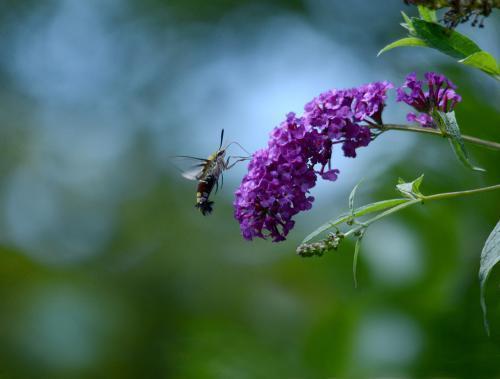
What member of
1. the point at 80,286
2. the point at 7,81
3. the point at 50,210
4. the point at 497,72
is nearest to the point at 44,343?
the point at 80,286

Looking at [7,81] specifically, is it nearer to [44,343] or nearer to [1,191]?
[1,191]

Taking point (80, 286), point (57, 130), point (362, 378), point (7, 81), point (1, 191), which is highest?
point (7, 81)

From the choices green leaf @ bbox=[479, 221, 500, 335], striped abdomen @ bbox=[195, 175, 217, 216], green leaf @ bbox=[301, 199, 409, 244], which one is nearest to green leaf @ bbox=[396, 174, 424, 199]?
green leaf @ bbox=[301, 199, 409, 244]

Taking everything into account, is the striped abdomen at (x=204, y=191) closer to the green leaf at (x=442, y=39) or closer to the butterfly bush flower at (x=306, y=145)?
the butterfly bush flower at (x=306, y=145)

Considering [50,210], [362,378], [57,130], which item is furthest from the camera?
[57,130]

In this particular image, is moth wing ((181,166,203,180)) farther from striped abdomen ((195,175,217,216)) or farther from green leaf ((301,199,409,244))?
green leaf ((301,199,409,244))

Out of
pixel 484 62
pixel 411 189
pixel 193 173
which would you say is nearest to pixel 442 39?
pixel 484 62

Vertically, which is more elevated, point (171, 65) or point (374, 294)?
point (171, 65)

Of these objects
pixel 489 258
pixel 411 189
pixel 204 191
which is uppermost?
pixel 204 191

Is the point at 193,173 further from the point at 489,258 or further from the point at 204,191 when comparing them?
the point at 489,258
